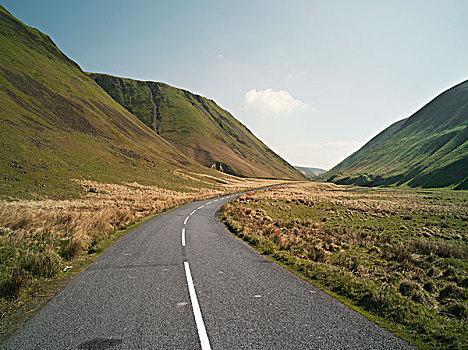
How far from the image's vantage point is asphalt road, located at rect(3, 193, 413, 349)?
4.00 meters

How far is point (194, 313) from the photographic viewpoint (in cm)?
492

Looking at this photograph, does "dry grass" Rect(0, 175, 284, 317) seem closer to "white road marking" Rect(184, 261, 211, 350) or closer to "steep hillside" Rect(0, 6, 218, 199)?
"white road marking" Rect(184, 261, 211, 350)

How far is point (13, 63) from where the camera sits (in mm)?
83375

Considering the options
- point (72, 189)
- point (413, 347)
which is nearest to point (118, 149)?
point (72, 189)

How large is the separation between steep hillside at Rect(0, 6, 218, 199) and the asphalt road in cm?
3167

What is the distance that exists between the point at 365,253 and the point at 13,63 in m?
122

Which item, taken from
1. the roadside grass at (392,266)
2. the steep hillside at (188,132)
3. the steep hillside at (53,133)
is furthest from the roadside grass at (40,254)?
the steep hillside at (188,132)

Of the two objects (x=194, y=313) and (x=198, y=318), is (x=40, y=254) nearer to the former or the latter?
(x=194, y=313)

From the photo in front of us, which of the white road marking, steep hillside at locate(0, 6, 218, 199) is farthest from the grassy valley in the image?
the white road marking

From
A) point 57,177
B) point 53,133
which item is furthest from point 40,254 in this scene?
point 53,133

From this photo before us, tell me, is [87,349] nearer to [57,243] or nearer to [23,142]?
[57,243]

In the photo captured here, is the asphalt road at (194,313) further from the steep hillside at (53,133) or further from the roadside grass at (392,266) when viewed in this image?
the steep hillside at (53,133)

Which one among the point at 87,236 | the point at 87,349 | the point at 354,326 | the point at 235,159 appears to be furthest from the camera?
the point at 235,159

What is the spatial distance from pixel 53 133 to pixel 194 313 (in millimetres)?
77473
